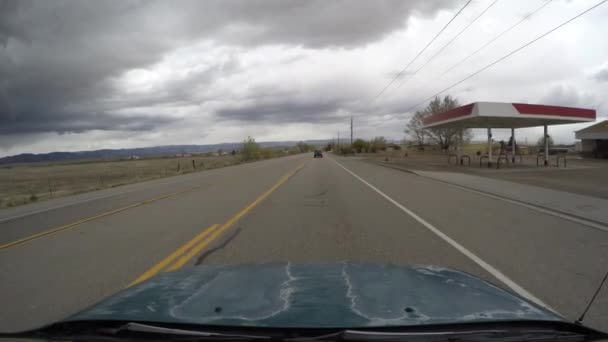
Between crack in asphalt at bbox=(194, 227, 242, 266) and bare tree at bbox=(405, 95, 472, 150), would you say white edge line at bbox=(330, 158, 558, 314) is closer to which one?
crack in asphalt at bbox=(194, 227, 242, 266)

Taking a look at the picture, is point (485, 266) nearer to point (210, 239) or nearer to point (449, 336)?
point (449, 336)

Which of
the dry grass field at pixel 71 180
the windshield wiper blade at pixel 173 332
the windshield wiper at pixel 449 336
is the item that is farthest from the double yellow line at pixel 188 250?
the dry grass field at pixel 71 180

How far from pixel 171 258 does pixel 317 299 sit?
380 centimetres

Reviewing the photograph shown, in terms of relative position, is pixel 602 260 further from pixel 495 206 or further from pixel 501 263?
pixel 495 206

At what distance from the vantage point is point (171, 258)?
6035 mm

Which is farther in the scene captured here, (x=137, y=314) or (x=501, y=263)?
(x=501, y=263)

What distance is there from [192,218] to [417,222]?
553 centimetres

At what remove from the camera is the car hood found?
2531 mm

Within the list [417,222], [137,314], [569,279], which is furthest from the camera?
[417,222]

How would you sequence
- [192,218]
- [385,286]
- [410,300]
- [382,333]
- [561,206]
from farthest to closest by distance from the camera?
[561,206] → [192,218] → [385,286] → [410,300] → [382,333]

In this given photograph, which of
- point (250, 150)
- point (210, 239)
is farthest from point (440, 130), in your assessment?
point (210, 239)

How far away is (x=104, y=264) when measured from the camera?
5898 mm

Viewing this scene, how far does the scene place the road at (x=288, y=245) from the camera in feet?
15.2

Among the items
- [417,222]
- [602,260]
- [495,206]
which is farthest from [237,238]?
[495,206]
